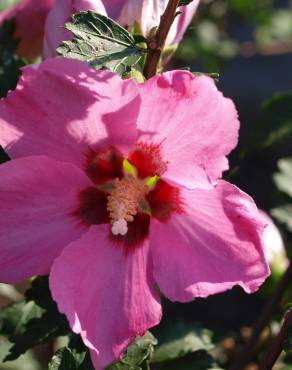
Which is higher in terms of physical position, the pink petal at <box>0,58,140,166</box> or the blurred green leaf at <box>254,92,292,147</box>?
the pink petal at <box>0,58,140,166</box>

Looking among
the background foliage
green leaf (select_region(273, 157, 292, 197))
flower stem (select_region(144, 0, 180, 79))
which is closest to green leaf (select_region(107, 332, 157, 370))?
the background foliage

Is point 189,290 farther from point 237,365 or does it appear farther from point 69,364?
point 237,365

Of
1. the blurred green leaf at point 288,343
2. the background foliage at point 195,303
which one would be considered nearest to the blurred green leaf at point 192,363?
the background foliage at point 195,303

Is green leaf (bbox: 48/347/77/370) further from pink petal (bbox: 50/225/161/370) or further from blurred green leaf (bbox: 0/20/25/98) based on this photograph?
blurred green leaf (bbox: 0/20/25/98)

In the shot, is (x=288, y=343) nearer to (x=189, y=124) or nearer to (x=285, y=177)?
(x=189, y=124)

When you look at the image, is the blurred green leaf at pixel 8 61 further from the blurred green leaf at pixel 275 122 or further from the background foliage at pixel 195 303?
the blurred green leaf at pixel 275 122
